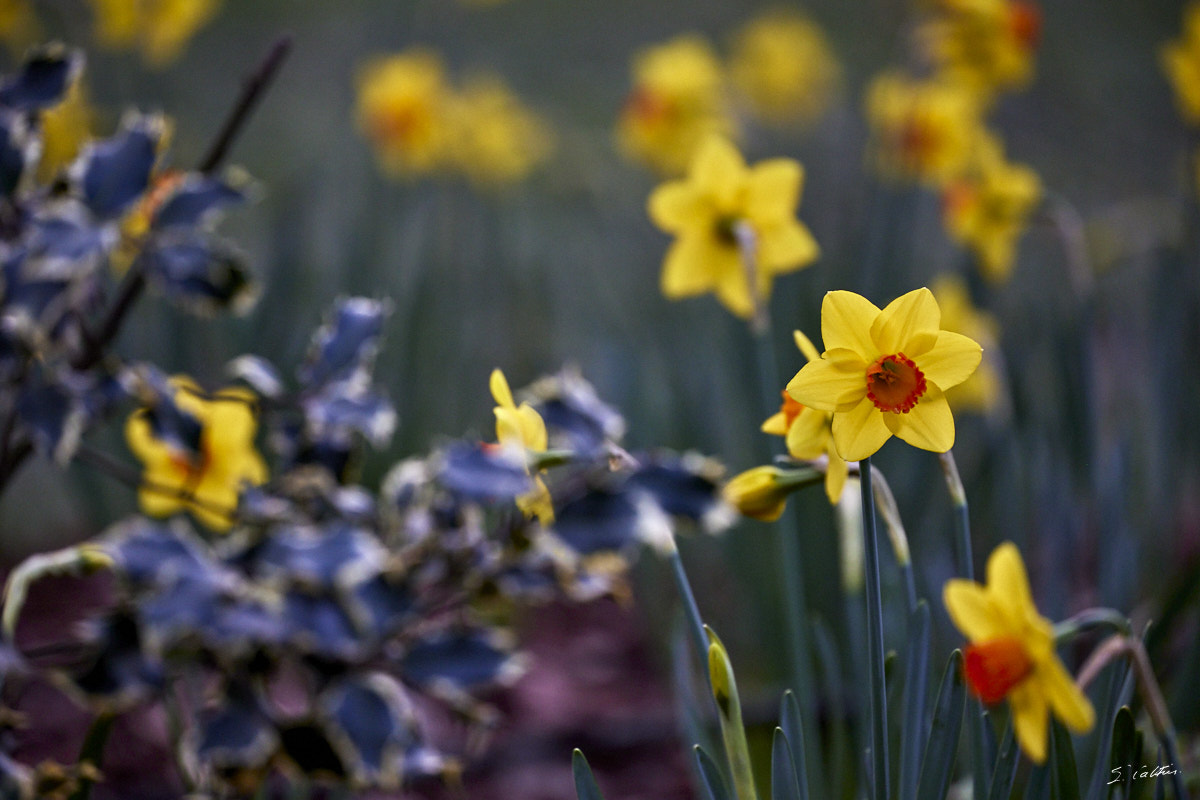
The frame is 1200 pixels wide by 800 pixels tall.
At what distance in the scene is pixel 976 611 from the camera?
17.1 inches

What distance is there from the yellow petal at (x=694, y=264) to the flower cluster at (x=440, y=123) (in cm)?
139

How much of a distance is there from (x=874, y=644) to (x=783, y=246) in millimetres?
460

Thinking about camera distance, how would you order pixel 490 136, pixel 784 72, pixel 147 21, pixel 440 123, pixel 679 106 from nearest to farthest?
pixel 147 21 → pixel 679 106 → pixel 440 123 → pixel 490 136 → pixel 784 72

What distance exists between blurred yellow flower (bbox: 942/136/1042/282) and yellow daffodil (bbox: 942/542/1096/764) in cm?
86

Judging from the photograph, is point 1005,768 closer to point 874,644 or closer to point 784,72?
point 874,644

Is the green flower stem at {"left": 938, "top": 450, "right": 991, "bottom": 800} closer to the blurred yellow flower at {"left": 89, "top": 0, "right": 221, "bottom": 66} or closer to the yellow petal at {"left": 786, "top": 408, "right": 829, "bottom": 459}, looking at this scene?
the yellow petal at {"left": 786, "top": 408, "right": 829, "bottom": 459}

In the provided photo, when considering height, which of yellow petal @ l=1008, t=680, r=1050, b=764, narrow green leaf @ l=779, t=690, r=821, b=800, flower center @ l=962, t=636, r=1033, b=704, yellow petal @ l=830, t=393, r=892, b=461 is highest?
yellow petal @ l=830, t=393, r=892, b=461

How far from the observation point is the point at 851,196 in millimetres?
1328

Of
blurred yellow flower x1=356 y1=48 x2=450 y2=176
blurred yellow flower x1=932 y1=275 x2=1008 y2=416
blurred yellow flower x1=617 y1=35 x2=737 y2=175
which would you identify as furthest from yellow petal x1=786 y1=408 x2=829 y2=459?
blurred yellow flower x1=356 y1=48 x2=450 y2=176

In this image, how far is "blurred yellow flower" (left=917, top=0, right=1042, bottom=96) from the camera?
125cm

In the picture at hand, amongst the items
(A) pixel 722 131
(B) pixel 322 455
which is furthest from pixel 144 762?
(A) pixel 722 131

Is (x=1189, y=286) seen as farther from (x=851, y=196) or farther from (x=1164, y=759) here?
(x=1164, y=759)

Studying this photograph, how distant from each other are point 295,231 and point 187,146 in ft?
5.11

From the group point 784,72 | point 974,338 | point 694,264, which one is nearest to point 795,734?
point 694,264
